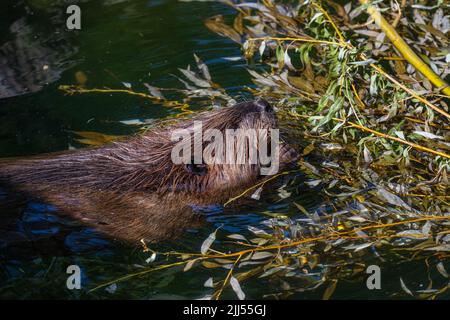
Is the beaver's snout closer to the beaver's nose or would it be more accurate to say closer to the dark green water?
the beaver's nose

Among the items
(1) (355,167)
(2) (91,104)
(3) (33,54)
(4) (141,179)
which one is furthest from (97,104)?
(1) (355,167)

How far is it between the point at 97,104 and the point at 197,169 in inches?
62.9

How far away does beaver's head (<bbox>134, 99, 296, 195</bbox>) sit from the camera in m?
4.27

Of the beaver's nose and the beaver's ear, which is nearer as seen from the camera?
the beaver's ear

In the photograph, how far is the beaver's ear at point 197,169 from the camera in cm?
427

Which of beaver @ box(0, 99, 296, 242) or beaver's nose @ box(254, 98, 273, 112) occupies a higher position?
beaver's nose @ box(254, 98, 273, 112)

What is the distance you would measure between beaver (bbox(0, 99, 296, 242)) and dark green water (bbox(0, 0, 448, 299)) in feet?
0.32

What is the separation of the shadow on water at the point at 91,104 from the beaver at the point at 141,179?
8 centimetres

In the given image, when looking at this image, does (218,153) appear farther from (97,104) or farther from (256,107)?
(97,104)

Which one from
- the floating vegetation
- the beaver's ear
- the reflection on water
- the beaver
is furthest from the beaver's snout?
the reflection on water

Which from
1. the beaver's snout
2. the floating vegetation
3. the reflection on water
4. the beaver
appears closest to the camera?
the floating vegetation
